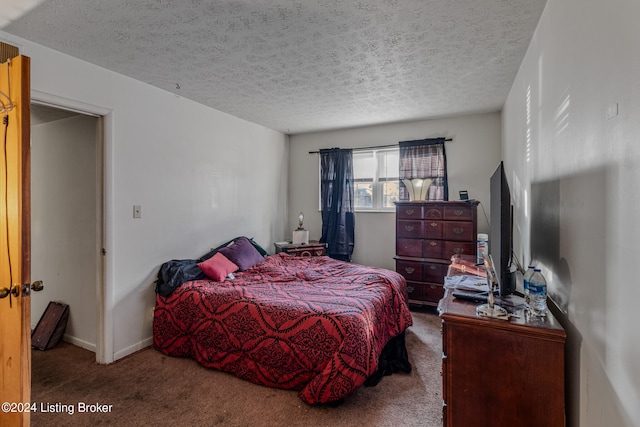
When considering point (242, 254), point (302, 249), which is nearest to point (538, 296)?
point (242, 254)

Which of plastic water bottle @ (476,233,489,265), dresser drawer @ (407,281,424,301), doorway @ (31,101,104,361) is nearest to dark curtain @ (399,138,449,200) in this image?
plastic water bottle @ (476,233,489,265)

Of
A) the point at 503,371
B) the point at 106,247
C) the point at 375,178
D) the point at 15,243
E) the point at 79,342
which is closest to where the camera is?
the point at 503,371

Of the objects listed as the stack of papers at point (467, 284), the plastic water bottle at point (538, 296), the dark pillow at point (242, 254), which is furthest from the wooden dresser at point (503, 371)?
the dark pillow at point (242, 254)

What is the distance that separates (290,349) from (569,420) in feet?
5.12

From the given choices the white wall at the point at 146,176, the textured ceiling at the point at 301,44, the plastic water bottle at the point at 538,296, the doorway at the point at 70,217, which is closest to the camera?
the plastic water bottle at the point at 538,296

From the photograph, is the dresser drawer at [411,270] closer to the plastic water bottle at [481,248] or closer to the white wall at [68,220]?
the plastic water bottle at [481,248]

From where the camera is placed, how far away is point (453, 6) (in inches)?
72.1

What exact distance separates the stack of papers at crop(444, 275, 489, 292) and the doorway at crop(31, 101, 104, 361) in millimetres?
2862

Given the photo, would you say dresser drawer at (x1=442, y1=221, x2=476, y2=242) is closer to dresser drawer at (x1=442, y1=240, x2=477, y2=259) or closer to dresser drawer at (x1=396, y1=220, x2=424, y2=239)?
dresser drawer at (x1=442, y1=240, x2=477, y2=259)

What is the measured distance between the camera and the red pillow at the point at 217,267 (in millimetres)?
3135

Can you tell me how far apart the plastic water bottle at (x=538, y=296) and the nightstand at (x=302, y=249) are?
322 cm

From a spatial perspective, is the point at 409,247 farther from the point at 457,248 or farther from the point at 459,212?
the point at 459,212

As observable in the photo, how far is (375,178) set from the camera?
4.68 metres

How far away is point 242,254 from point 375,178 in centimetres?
226
